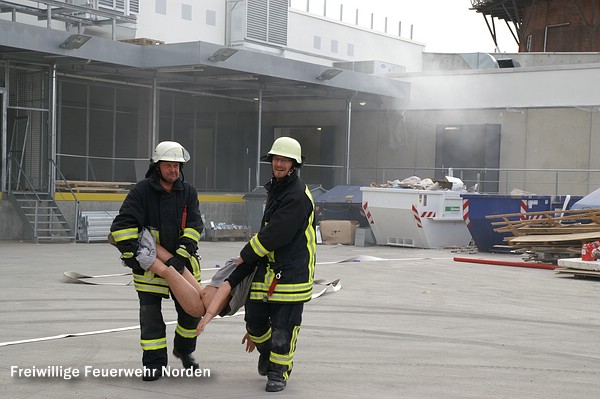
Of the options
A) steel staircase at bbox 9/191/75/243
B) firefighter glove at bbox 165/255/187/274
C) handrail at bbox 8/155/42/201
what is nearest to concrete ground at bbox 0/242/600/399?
firefighter glove at bbox 165/255/187/274

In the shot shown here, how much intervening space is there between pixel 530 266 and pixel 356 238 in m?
6.89

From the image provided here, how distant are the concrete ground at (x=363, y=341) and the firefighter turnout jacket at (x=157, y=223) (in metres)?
0.75

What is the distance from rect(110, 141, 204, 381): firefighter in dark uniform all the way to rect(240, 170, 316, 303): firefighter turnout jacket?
22.9 inches

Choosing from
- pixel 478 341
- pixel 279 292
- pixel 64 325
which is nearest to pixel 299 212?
pixel 279 292

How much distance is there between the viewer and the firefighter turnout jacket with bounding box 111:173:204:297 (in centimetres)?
635

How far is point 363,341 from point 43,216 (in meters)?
15.6

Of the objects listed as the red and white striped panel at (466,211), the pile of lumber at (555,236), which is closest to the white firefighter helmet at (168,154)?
the pile of lumber at (555,236)

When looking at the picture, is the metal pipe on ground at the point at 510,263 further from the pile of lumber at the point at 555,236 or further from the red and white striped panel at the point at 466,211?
the red and white striped panel at the point at 466,211

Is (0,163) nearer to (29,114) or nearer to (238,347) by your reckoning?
(29,114)

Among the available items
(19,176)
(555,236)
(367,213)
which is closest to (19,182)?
(19,176)

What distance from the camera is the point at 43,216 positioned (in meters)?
22.4

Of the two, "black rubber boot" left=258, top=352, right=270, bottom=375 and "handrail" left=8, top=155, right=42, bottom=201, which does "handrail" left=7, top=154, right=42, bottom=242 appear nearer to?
"handrail" left=8, top=155, right=42, bottom=201

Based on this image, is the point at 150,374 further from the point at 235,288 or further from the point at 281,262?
the point at 281,262

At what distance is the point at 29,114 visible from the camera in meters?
23.7
